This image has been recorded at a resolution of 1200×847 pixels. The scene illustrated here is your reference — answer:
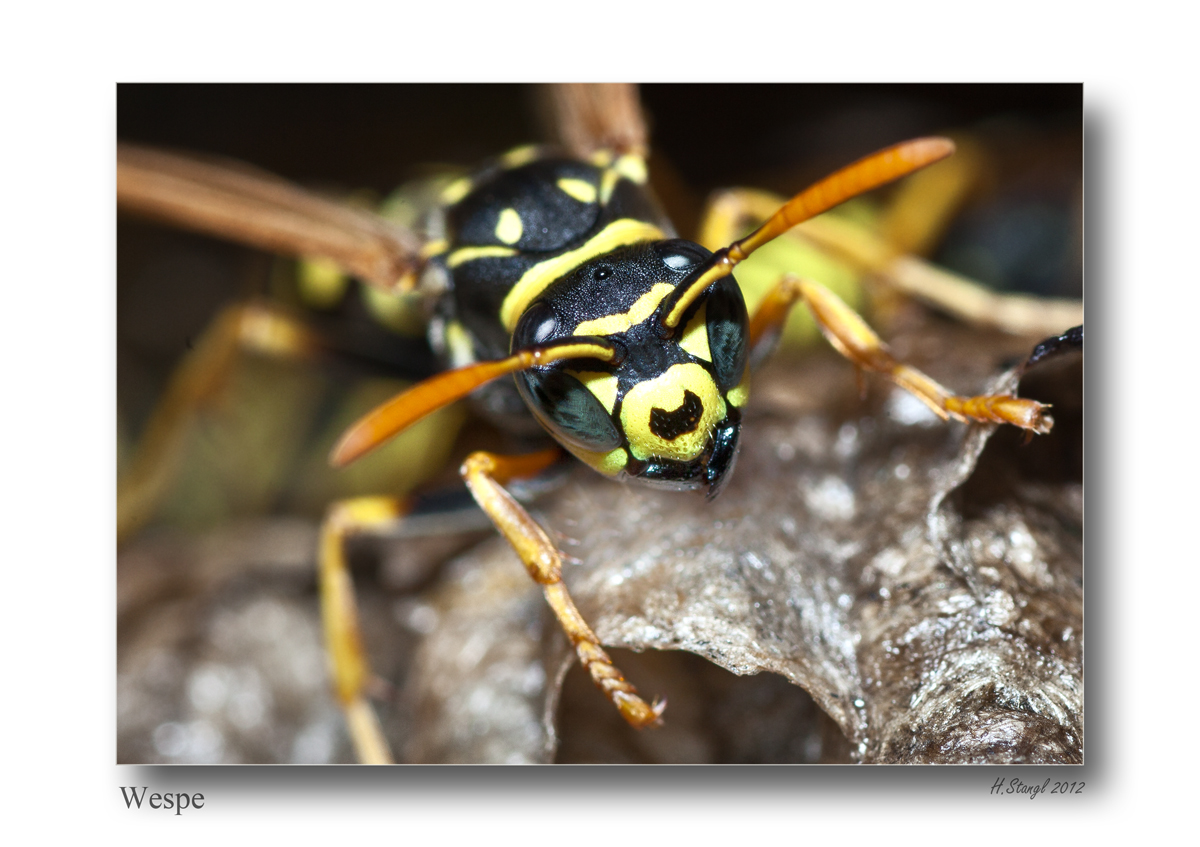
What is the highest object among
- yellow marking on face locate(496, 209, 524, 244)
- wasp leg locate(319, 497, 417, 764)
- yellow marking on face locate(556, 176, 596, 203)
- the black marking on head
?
yellow marking on face locate(556, 176, 596, 203)

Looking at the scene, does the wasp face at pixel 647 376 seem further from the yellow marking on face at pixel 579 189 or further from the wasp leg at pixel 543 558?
the yellow marking on face at pixel 579 189

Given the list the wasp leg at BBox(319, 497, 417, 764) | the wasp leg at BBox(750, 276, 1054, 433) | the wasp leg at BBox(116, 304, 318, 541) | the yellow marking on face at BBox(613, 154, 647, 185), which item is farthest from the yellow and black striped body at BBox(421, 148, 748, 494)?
the wasp leg at BBox(116, 304, 318, 541)

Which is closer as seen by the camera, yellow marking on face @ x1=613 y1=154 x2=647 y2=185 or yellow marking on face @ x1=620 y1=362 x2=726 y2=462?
yellow marking on face @ x1=620 y1=362 x2=726 y2=462

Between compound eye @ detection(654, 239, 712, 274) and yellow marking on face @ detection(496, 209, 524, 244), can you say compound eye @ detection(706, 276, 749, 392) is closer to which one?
compound eye @ detection(654, 239, 712, 274)

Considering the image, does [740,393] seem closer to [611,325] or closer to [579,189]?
[611,325]
